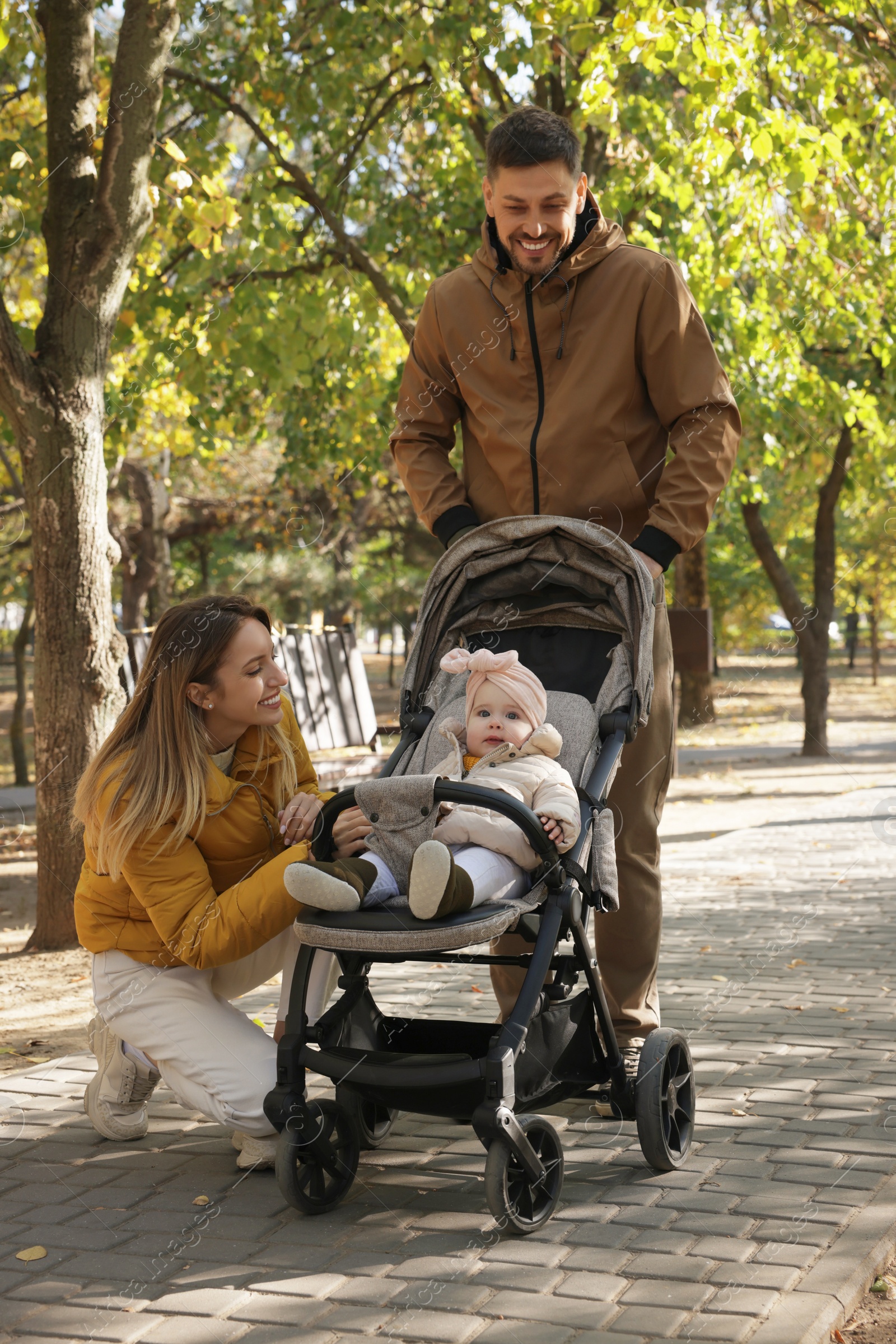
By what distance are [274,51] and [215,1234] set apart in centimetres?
915

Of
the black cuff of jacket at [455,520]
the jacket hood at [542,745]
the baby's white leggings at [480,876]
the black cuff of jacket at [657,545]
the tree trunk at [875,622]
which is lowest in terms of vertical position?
the tree trunk at [875,622]

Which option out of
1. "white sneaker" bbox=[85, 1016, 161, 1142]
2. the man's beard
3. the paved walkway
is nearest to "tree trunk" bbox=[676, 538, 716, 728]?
the paved walkway

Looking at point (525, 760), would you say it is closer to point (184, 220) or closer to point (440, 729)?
point (440, 729)

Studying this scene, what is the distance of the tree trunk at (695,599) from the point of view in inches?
668

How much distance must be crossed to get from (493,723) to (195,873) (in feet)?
3.00

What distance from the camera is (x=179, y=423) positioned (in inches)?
571

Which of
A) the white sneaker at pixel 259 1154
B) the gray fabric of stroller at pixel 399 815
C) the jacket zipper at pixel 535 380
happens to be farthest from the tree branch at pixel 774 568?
the gray fabric of stroller at pixel 399 815

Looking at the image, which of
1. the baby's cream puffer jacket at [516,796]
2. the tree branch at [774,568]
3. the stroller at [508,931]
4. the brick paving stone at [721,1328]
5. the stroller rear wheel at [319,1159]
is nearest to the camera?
the brick paving stone at [721,1328]

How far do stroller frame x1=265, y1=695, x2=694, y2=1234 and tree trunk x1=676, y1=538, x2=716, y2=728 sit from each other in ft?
42.1

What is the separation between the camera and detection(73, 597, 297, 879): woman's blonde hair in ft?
11.8

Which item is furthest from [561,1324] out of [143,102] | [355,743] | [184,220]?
[184,220]

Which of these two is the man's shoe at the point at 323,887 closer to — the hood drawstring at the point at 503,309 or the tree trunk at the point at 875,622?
the hood drawstring at the point at 503,309

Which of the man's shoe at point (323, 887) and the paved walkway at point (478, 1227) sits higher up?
the man's shoe at point (323, 887)

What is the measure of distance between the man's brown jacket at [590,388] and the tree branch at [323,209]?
562 centimetres
